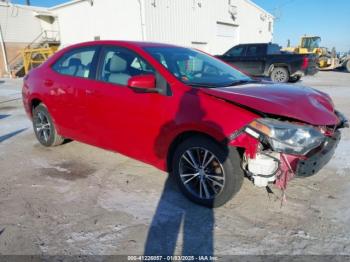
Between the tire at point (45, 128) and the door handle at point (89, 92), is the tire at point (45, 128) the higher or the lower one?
the lower one

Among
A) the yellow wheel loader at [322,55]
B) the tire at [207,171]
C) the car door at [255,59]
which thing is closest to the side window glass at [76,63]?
the tire at [207,171]

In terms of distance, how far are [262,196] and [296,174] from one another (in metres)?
0.73

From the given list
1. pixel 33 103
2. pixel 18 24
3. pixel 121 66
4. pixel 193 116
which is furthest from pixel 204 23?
pixel 193 116

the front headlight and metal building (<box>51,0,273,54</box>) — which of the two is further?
metal building (<box>51,0,273,54</box>)

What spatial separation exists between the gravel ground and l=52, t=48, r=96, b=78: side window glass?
4.21ft

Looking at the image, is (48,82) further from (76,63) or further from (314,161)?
(314,161)

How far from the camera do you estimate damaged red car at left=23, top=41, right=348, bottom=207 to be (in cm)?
273

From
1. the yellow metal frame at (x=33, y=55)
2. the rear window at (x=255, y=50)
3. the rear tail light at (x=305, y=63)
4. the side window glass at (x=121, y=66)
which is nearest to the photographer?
the side window glass at (x=121, y=66)

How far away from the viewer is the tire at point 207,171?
288 centimetres

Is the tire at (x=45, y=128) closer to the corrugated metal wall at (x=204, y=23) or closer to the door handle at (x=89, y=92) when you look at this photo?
the door handle at (x=89, y=92)

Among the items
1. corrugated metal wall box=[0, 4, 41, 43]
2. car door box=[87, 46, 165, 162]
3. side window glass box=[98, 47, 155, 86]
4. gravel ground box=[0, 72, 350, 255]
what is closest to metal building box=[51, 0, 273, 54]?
corrugated metal wall box=[0, 4, 41, 43]

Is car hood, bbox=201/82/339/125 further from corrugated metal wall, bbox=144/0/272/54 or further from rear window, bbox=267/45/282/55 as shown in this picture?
corrugated metal wall, bbox=144/0/272/54

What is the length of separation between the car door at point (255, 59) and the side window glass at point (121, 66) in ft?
A: 33.3

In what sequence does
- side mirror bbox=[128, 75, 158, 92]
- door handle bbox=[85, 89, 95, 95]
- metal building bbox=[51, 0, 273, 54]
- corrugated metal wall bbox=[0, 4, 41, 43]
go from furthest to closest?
corrugated metal wall bbox=[0, 4, 41, 43], metal building bbox=[51, 0, 273, 54], door handle bbox=[85, 89, 95, 95], side mirror bbox=[128, 75, 158, 92]
